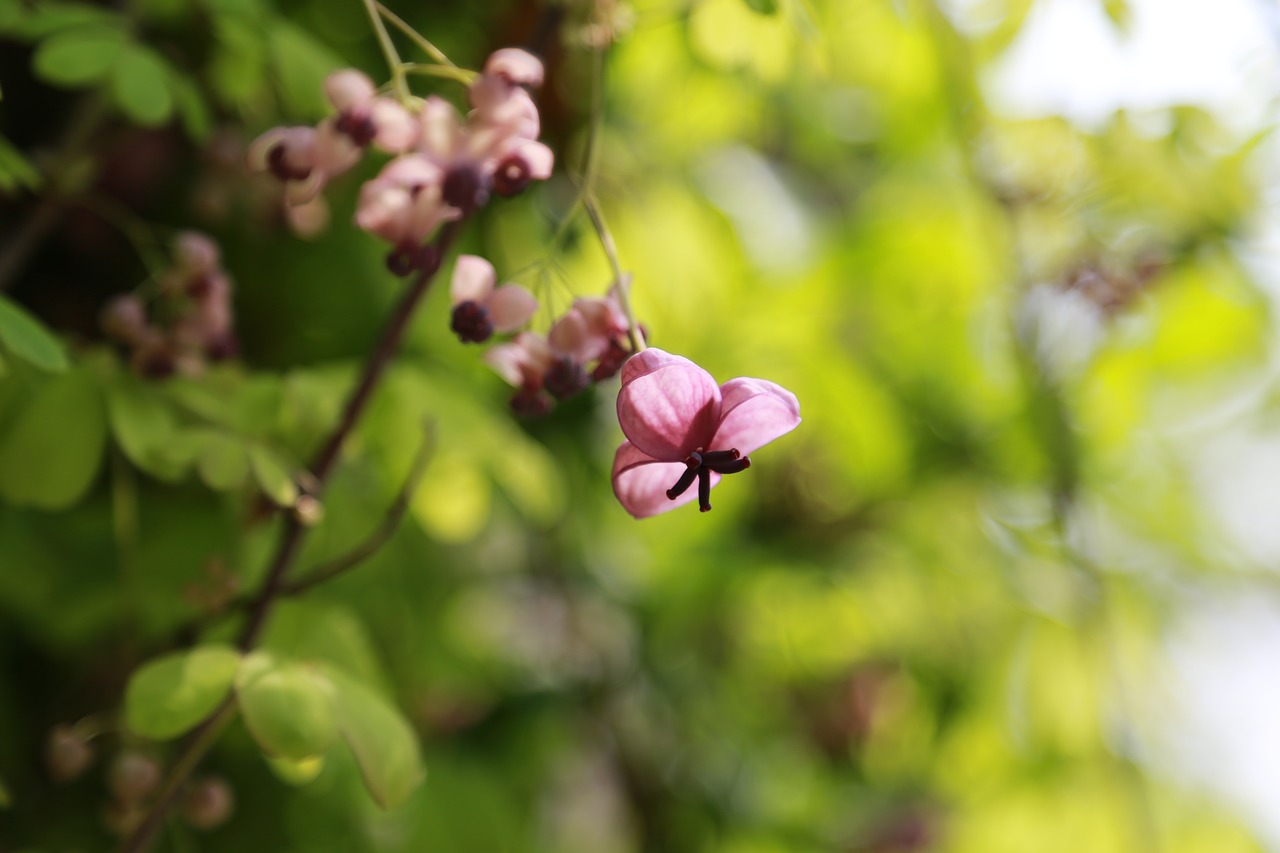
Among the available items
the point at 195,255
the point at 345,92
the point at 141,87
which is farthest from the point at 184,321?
the point at 345,92

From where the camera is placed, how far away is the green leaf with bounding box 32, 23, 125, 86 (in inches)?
25.7

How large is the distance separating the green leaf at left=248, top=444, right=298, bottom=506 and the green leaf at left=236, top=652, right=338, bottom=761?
0.29ft

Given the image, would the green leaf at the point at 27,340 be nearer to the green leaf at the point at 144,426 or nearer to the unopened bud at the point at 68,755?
the green leaf at the point at 144,426

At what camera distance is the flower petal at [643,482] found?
485 mm

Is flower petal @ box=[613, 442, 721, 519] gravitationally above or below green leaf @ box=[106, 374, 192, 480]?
above

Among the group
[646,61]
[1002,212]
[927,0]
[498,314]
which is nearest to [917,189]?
[1002,212]

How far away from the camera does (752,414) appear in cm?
46

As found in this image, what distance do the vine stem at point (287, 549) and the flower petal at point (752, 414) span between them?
187 mm

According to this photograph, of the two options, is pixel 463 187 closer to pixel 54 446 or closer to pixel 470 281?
pixel 470 281

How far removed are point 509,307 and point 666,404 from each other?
4.9 inches

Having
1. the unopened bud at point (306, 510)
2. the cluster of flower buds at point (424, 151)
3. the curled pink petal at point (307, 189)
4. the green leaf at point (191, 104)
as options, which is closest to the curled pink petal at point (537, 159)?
the cluster of flower buds at point (424, 151)

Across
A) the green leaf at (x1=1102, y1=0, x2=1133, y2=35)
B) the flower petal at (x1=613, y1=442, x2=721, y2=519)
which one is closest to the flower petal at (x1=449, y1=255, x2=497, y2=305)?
the flower petal at (x1=613, y1=442, x2=721, y2=519)

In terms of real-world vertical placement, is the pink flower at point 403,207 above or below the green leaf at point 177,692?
above

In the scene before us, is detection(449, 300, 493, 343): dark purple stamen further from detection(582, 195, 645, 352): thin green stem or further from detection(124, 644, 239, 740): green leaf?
detection(124, 644, 239, 740): green leaf
